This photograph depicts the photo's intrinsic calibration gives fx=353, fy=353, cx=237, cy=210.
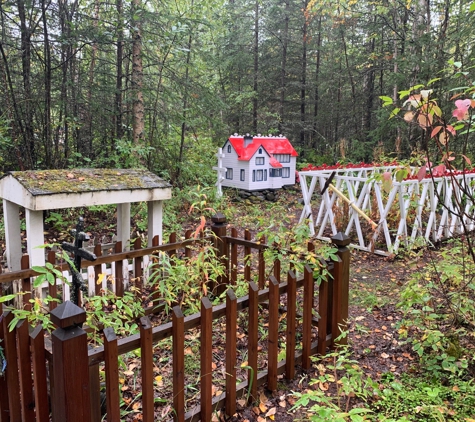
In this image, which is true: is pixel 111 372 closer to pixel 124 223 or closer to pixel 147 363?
pixel 147 363

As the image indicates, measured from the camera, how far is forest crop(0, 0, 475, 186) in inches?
235

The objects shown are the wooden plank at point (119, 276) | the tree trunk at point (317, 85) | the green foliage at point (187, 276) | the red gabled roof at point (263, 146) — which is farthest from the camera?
the tree trunk at point (317, 85)

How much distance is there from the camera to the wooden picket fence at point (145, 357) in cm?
135

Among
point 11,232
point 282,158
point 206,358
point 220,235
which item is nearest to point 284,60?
point 282,158

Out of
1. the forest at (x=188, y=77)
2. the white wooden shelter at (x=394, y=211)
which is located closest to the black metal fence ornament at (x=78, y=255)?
the forest at (x=188, y=77)

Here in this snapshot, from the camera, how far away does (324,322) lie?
2621mm

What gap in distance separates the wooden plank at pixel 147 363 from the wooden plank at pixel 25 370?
494 mm

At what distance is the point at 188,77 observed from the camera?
8.66 meters

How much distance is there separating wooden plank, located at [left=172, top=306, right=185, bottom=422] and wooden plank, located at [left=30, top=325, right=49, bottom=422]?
561mm

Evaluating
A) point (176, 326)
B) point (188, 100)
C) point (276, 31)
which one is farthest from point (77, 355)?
point (276, 31)

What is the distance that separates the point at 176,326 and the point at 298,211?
7215 mm

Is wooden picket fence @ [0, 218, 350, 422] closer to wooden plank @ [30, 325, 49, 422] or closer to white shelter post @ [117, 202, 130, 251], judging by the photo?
wooden plank @ [30, 325, 49, 422]

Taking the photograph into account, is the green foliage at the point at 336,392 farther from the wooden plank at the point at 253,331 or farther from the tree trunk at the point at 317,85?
the tree trunk at the point at 317,85

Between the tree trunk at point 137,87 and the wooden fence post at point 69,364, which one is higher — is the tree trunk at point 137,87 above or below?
above
